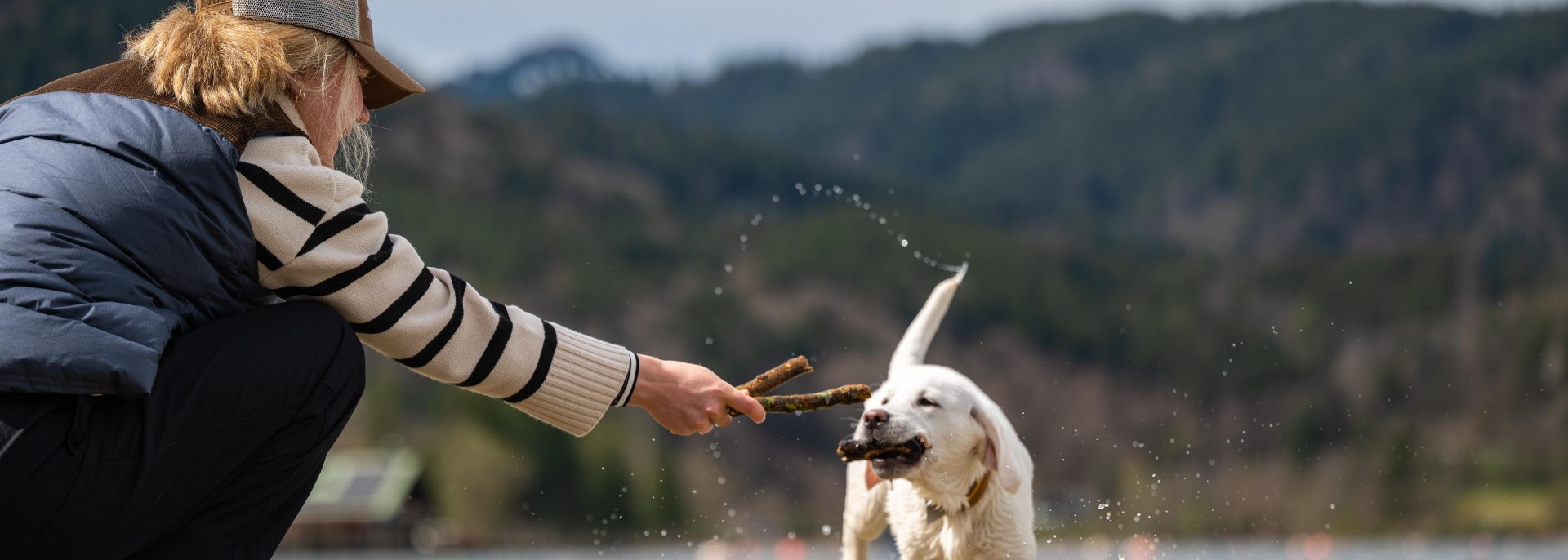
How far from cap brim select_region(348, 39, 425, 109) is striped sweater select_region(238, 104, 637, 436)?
0.77 feet

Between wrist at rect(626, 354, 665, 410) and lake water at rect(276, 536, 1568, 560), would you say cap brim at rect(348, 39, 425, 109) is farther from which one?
lake water at rect(276, 536, 1568, 560)

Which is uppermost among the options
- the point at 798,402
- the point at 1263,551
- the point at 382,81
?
the point at 382,81

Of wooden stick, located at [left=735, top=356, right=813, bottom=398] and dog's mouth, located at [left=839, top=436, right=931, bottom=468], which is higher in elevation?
wooden stick, located at [left=735, top=356, right=813, bottom=398]

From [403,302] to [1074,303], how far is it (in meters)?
97.3

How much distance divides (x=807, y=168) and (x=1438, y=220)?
54.3 meters

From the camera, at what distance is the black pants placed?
3.17m

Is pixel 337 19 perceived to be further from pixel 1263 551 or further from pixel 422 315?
pixel 1263 551

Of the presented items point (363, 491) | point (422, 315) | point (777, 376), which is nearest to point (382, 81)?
point (422, 315)

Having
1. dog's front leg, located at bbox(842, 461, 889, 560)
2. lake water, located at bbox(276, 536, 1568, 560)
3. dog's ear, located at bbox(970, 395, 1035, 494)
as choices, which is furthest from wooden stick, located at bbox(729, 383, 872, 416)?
lake water, located at bbox(276, 536, 1568, 560)

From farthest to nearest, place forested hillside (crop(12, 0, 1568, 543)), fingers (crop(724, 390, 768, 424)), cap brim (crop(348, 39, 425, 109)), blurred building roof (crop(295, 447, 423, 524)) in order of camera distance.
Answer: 1. forested hillside (crop(12, 0, 1568, 543))
2. blurred building roof (crop(295, 447, 423, 524))
3. fingers (crop(724, 390, 768, 424))
4. cap brim (crop(348, 39, 425, 109))

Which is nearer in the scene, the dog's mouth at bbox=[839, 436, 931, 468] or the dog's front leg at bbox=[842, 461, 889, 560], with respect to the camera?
the dog's mouth at bbox=[839, 436, 931, 468]

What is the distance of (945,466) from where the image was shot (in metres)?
5.56

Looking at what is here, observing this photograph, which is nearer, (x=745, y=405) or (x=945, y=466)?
(x=745, y=405)

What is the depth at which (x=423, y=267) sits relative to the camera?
386 centimetres
